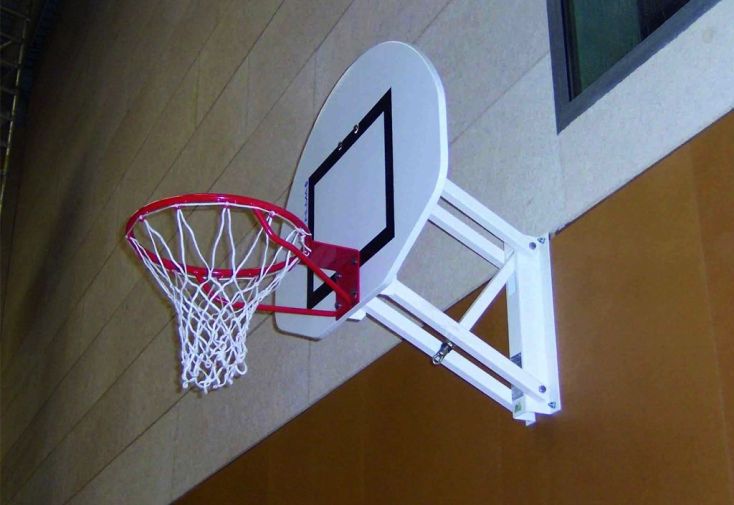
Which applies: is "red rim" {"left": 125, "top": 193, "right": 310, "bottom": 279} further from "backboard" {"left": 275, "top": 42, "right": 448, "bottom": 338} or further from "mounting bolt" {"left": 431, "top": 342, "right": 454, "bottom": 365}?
"mounting bolt" {"left": 431, "top": 342, "right": 454, "bottom": 365}

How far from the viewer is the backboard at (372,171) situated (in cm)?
222

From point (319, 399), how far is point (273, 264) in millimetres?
807

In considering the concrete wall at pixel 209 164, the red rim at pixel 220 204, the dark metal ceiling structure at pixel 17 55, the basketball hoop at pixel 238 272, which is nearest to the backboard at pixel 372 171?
the basketball hoop at pixel 238 272

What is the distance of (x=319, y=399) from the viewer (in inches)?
132

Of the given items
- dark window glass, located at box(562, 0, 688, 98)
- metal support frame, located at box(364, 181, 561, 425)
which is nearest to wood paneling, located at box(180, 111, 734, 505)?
metal support frame, located at box(364, 181, 561, 425)

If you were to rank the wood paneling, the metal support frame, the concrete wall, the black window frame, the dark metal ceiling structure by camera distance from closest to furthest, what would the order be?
the wood paneling → the black window frame → the metal support frame → the concrete wall → the dark metal ceiling structure

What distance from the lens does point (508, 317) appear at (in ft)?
7.96

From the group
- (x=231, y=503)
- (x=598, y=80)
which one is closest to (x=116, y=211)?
(x=231, y=503)

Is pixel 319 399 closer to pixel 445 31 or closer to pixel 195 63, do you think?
pixel 445 31

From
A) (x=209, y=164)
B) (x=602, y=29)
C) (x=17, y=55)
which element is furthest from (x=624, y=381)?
(x=17, y=55)

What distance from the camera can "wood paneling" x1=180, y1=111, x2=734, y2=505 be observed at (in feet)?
6.15

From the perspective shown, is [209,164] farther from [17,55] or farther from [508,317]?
[17,55]

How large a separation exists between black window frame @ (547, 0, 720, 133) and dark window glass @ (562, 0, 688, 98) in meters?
0.02

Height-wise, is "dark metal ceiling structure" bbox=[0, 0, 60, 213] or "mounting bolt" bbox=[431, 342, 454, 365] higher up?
"dark metal ceiling structure" bbox=[0, 0, 60, 213]
